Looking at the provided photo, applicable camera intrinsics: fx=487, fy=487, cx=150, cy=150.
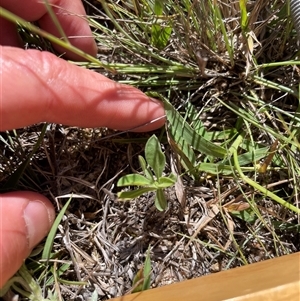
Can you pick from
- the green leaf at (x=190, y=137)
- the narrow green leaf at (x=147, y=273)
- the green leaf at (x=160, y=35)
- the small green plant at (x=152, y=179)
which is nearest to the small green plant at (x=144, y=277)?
the narrow green leaf at (x=147, y=273)

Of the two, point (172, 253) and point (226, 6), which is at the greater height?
point (226, 6)

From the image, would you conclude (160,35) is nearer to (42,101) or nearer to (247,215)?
(42,101)

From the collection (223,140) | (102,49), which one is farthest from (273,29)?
(102,49)

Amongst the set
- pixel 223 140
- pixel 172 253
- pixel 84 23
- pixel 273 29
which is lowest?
pixel 172 253

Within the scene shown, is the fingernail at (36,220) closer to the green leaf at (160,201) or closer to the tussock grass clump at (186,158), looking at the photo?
the tussock grass clump at (186,158)

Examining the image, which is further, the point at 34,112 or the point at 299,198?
the point at 299,198

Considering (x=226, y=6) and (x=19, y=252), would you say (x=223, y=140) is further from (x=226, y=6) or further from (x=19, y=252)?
(x=19, y=252)

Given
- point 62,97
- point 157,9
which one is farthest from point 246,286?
point 157,9
